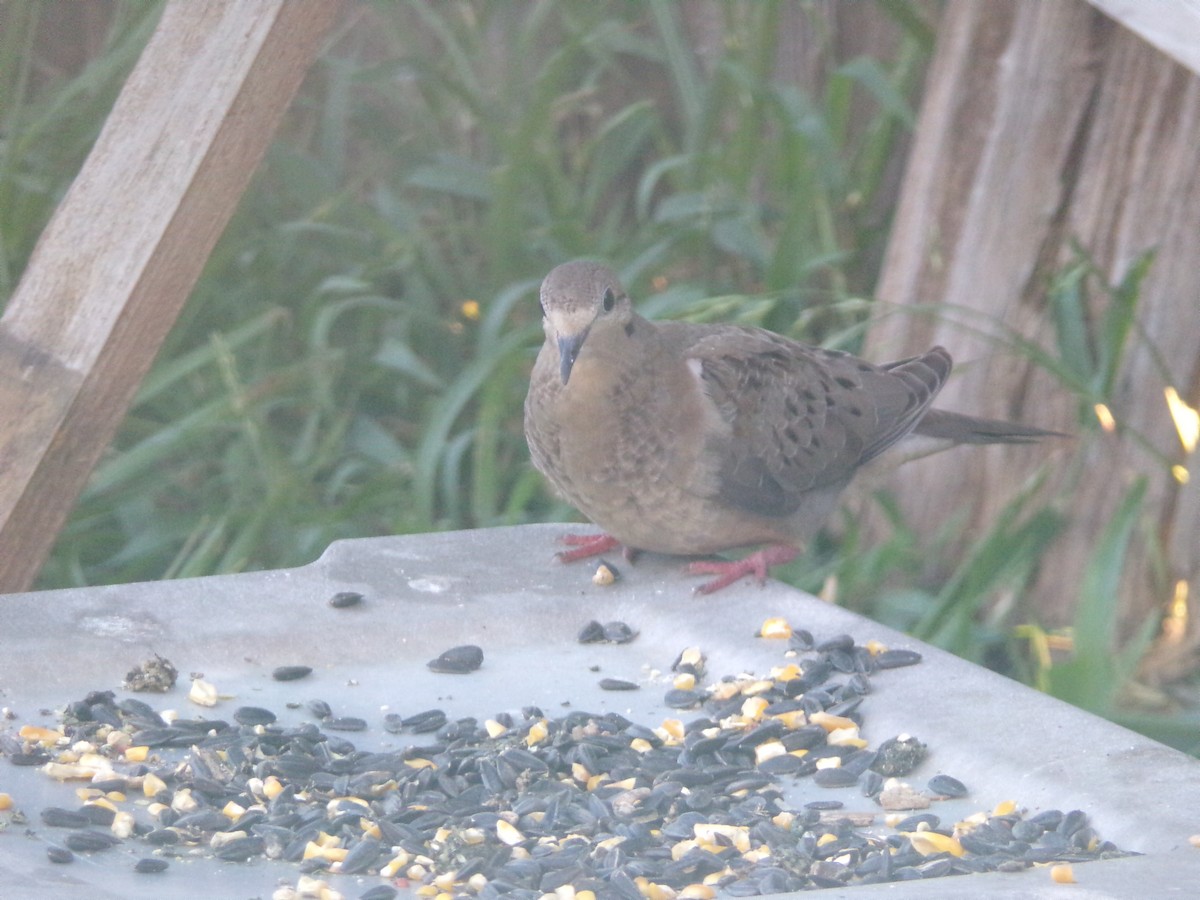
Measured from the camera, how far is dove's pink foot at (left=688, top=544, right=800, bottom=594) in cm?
300

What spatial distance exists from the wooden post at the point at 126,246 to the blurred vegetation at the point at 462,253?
126 centimetres

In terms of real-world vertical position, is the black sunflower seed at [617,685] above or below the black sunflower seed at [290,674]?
above

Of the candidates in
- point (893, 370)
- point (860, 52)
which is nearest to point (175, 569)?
point (893, 370)

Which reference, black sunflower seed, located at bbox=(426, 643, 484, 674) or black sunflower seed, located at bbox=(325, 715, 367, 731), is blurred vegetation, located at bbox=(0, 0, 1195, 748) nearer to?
black sunflower seed, located at bbox=(426, 643, 484, 674)

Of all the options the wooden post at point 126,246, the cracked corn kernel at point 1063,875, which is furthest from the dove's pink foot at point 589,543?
the cracked corn kernel at point 1063,875

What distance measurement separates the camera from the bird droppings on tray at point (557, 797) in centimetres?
196

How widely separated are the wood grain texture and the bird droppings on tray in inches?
61.6

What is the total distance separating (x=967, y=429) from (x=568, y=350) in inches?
47.1

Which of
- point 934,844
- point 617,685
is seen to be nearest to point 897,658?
point 617,685

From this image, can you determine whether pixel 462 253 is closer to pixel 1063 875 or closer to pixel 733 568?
pixel 733 568

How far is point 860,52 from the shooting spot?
16.6 feet

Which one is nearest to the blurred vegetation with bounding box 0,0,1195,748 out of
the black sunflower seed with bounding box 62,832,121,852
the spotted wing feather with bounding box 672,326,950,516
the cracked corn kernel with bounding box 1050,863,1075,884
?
the spotted wing feather with bounding box 672,326,950,516

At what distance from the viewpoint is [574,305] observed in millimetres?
3021

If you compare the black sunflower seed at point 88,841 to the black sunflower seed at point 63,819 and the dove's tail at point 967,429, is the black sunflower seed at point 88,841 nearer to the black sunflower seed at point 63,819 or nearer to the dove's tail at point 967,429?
the black sunflower seed at point 63,819
